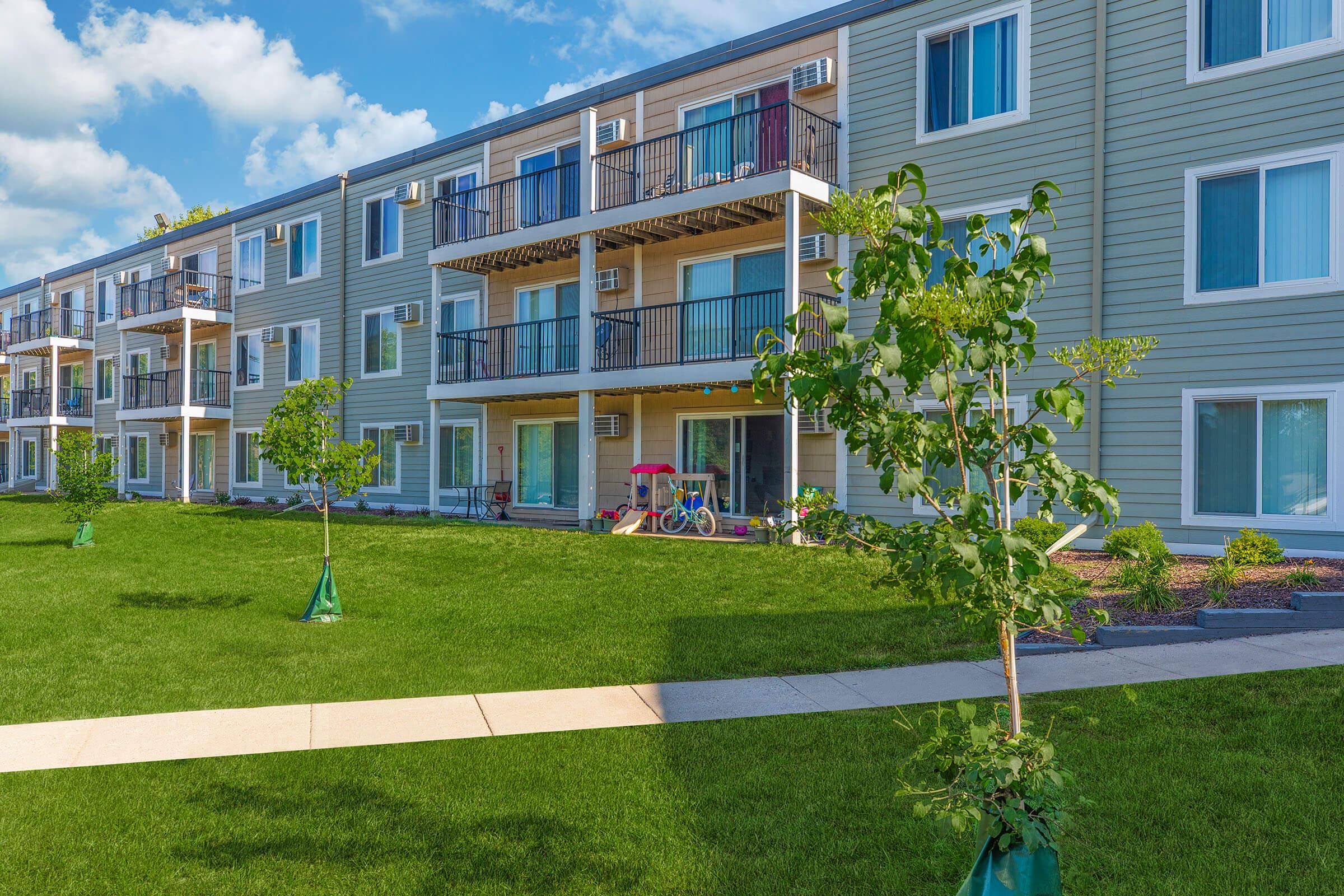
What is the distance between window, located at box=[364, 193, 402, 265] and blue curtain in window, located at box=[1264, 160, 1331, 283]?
1830 centimetres

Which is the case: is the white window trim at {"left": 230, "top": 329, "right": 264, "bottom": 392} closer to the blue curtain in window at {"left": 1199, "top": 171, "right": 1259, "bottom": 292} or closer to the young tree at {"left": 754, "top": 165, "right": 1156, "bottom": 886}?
the blue curtain in window at {"left": 1199, "top": 171, "right": 1259, "bottom": 292}

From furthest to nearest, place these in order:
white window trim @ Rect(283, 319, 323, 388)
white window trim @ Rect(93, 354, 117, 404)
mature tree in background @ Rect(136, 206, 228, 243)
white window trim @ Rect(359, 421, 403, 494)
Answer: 1. mature tree in background @ Rect(136, 206, 228, 243)
2. white window trim @ Rect(93, 354, 117, 404)
3. white window trim @ Rect(283, 319, 323, 388)
4. white window trim @ Rect(359, 421, 403, 494)

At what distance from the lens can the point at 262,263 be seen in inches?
1046

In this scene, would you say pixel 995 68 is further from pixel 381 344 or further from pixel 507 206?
pixel 381 344

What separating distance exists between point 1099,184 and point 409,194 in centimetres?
1571

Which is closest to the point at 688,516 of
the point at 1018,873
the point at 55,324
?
the point at 1018,873

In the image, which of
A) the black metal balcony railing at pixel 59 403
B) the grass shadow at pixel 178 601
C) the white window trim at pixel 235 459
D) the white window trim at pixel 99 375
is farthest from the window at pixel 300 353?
the grass shadow at pixel 178 601

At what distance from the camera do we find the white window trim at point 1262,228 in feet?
34.8

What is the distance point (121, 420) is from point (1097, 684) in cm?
3093

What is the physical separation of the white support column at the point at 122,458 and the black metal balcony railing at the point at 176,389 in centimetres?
95

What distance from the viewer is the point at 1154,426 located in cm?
1180

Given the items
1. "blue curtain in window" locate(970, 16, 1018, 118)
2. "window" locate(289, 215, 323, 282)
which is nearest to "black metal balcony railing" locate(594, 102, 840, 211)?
"blue curtain in window" locate(970, 16, 1018, 118)

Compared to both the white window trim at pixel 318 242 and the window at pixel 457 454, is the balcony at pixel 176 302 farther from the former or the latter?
the window at pixel 457 454

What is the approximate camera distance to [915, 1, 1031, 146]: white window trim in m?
13.0
